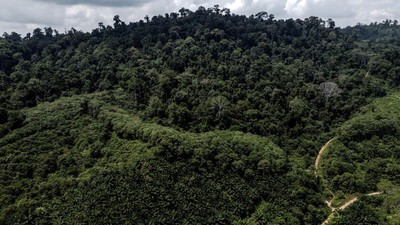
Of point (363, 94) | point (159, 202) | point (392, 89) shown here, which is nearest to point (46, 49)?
point (159, 202)

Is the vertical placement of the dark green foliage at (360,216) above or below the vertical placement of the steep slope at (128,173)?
below

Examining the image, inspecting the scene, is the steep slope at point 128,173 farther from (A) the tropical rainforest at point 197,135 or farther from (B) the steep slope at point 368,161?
(B) the steep slope at point 368,161

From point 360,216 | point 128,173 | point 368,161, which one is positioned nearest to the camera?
point 360,216

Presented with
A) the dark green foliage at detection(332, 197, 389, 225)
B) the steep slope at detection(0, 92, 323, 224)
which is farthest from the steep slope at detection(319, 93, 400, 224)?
the steep slope at detection(0, 92, 323, 224)


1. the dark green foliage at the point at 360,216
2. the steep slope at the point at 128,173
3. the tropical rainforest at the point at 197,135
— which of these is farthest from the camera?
the tropical rainforest at the point at 197,135

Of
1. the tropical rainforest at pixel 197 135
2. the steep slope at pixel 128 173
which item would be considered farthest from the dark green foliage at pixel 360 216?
the steep slope at pixel 128 173

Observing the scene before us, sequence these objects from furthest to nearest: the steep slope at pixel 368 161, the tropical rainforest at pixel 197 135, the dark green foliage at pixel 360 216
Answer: the steep slope at pixel 368 161
the tropical rainforest at pixel 197 135
the dark green foliage at pixel 360 216

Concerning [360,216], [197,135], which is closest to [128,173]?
[197,135]

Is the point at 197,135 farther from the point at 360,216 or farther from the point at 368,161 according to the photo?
the point at 368,161

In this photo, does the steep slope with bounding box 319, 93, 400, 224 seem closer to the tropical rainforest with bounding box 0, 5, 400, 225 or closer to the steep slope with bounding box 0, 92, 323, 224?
the tropical rainforest with bounding box 0, 5, 400, 225
